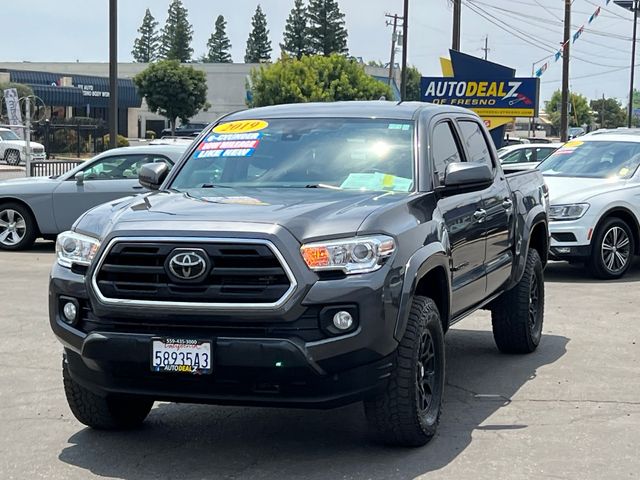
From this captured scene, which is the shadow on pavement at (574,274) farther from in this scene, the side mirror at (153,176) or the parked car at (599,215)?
the side mirror at (153,176)

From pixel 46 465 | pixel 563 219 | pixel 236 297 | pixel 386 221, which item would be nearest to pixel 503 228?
pixel 386 221

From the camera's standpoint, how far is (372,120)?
22.3 ft

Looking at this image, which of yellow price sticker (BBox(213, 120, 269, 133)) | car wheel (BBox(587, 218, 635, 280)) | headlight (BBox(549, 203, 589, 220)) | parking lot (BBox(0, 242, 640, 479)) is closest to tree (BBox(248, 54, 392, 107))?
car wheel (BBox(587, 218, 635, 280))

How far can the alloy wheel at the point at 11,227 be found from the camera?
1550cm

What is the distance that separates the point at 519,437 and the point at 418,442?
72 centimetres

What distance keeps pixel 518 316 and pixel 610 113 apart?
15716 centimetres

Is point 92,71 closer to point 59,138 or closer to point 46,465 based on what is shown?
point 59,138

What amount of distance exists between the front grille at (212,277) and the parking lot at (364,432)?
3.02 ft

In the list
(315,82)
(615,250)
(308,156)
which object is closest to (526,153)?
(615,250)

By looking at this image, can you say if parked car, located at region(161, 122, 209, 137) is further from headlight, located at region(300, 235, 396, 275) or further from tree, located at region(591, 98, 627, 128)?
tree, located at region(591, 98, 627, 128)

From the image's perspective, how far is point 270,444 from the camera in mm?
5887

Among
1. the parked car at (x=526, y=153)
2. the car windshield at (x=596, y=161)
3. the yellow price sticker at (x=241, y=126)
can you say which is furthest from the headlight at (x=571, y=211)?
the parked car at (x=526, y=153)

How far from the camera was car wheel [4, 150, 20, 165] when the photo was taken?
43281mm

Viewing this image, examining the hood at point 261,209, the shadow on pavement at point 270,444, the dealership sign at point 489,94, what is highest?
the dealership sign at point 489,94
